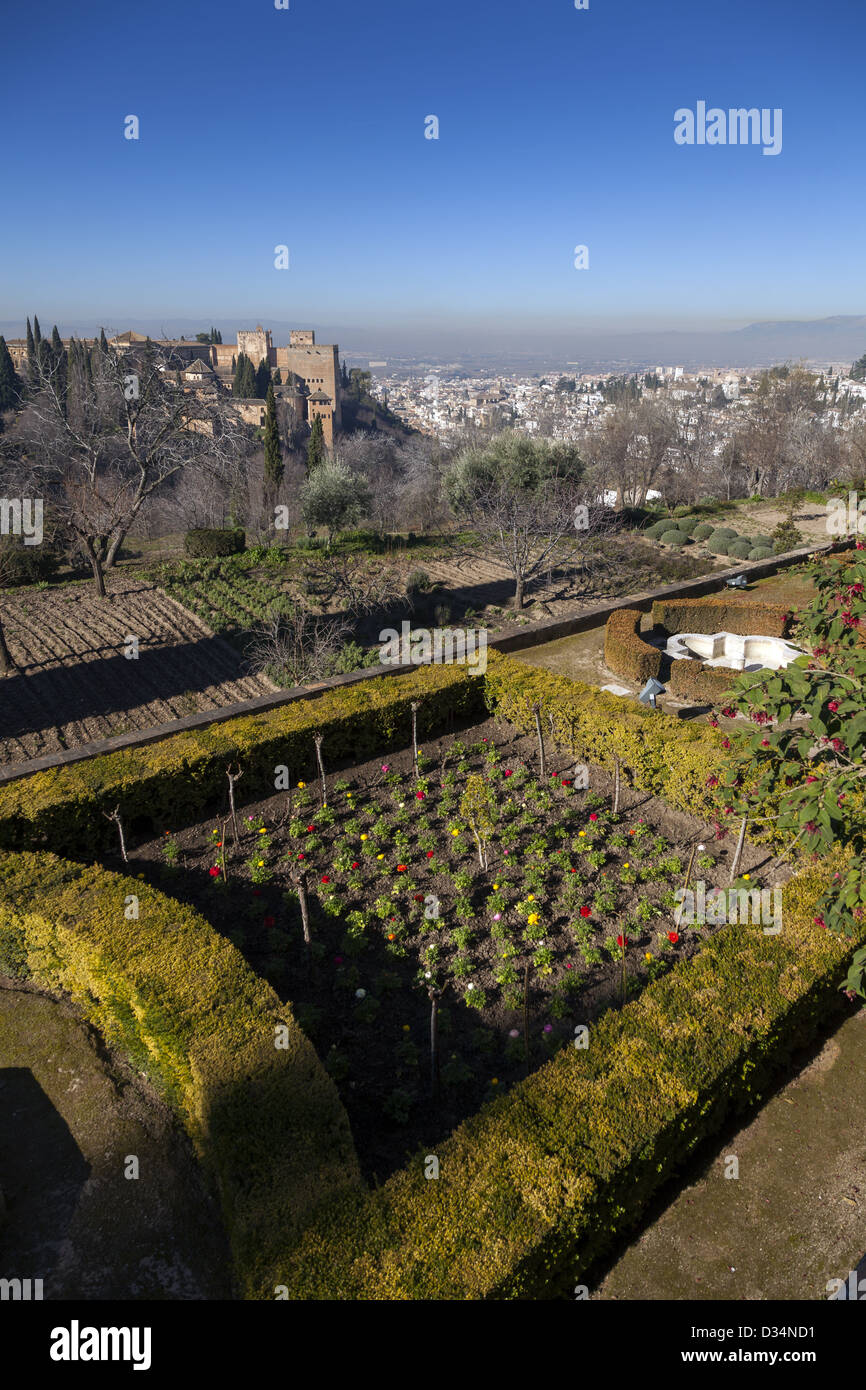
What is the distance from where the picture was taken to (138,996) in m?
5.82

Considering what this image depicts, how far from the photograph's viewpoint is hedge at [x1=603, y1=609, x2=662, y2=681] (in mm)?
13320

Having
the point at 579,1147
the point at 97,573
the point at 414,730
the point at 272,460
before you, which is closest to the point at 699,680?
the point at 414,730

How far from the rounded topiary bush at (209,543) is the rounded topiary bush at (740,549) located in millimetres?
16313

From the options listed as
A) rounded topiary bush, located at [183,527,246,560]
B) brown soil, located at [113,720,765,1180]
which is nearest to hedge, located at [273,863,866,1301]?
brown soil, located at [113,720,765,1180]

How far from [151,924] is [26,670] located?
11.8 m

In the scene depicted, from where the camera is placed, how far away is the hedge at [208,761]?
8.27 metres

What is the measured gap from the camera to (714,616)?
15.9 meters

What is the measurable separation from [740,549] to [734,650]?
10.2 m

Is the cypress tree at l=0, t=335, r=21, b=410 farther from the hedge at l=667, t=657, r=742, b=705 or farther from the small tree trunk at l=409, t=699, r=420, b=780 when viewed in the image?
the hedge at l=667, t=657, r=742, b=705

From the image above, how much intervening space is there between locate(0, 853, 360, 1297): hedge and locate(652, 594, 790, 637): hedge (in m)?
12.4

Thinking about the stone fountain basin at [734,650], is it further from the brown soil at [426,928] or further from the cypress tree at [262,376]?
the cypress tree at [262,376]

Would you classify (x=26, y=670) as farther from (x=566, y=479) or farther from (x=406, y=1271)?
(x=566, y=479)

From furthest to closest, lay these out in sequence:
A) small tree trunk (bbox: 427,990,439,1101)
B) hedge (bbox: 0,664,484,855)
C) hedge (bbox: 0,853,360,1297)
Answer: hedge (bbox: 0,664,484,855) → small tree trunk (bbox: 427,990,439,1101) → hedge (bbox: 0,853,360,1297)
